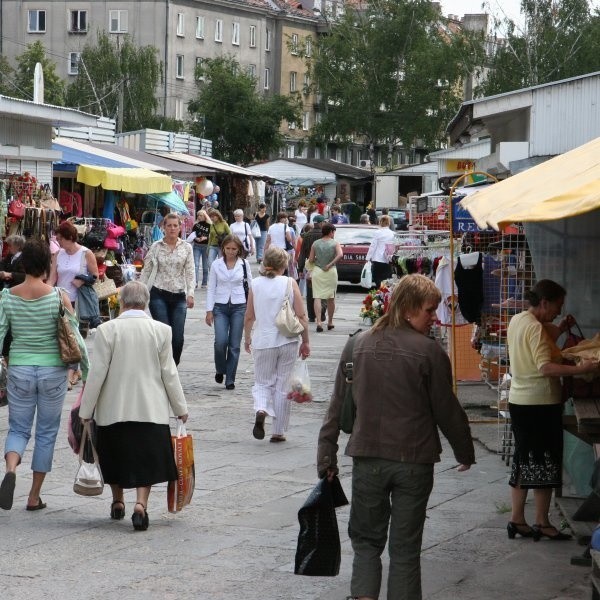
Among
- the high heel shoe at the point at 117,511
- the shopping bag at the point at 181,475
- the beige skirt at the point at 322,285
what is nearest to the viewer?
the shopping bag at the point at 181,475

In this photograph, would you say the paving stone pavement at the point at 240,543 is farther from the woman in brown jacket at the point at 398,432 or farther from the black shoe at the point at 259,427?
the woman in brown jacket at the point at 398,432

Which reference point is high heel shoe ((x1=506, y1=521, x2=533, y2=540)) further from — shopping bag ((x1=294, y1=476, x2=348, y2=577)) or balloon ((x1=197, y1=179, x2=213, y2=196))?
balloon ((x1=197, y1=179, x2=213, y2=196))

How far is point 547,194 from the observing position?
5957 mm

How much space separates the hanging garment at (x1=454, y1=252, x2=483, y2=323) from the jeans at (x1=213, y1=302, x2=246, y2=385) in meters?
2.70

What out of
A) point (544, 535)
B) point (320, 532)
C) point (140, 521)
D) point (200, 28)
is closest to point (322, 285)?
point (140, 521)

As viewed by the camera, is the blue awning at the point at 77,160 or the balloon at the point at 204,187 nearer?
the blue awning at the point at 77,160

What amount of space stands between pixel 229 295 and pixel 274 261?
9.53 feet

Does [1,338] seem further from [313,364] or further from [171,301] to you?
[313,364]

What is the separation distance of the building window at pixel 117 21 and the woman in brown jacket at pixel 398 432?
251ft

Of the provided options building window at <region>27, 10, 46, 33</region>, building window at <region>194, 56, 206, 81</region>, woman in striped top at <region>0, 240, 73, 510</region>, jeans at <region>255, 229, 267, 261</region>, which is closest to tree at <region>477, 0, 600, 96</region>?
building window at <region>194, 56, 206, 81</region>

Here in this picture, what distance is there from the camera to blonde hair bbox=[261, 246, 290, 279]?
11.7 metres

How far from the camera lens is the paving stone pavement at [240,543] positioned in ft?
23.1

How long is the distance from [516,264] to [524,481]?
11.5ft

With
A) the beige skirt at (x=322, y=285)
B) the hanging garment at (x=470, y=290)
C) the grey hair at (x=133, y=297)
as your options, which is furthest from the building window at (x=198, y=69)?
the grey hair at (x=133, y=297)
